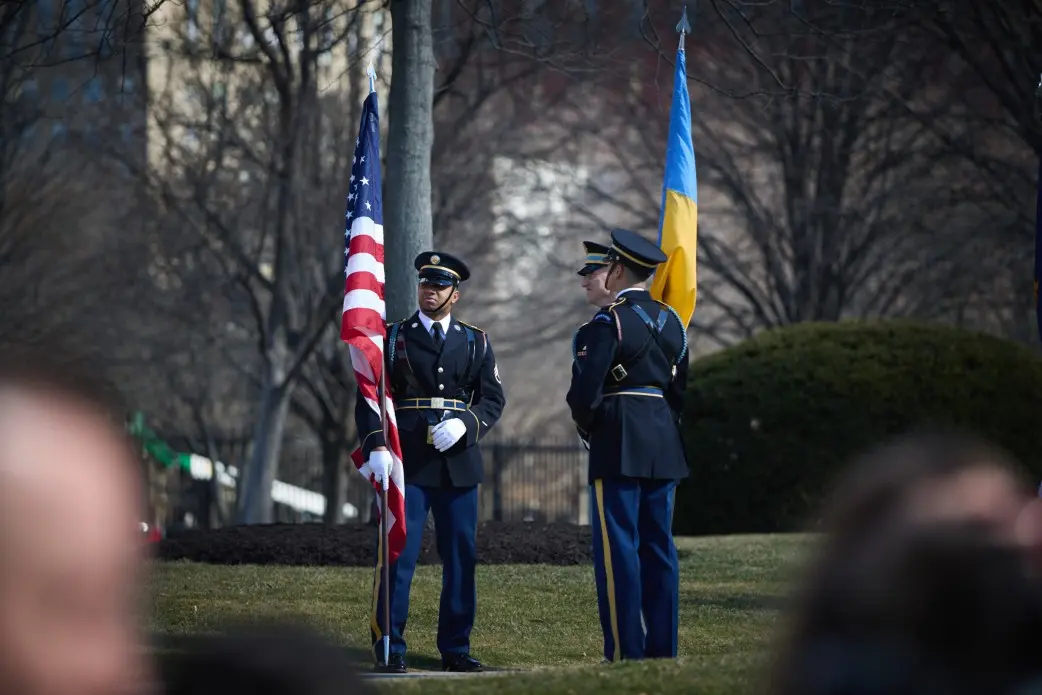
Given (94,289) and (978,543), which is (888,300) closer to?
(94,289)

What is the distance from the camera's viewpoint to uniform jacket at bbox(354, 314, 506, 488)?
8266 mm

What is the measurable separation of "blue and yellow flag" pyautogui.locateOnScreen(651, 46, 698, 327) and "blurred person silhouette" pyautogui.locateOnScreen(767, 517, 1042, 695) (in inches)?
312

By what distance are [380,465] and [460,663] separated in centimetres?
111

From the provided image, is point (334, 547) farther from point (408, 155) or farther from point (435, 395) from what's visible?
point (435, 395)

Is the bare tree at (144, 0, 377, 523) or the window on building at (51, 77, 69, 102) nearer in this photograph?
the bare tree at (144, 0, 377, 523)

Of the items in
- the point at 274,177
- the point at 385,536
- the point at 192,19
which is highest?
the point at 192,19

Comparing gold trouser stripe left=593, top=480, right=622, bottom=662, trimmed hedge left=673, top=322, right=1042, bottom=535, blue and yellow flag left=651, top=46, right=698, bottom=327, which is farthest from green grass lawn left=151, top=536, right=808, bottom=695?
trimmed hedge left=673, top=322, right=1042, bottom=535

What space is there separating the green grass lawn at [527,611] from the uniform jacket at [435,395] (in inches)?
40.0

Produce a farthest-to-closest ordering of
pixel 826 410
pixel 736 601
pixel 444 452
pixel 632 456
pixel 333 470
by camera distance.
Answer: pixel 333 470 < pixel 826 410 < pixel 736 601 < pixel 444 452 < pixel 632 456

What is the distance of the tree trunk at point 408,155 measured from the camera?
1212 cm

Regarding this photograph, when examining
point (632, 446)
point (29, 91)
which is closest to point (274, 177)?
point (29, 91)

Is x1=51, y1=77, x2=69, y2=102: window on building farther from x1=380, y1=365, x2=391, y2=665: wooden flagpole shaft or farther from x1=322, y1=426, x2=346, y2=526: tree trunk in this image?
x1=380, y1=365, x2=391, y2=665: wooden flagpole shaft

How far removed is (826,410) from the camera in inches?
613

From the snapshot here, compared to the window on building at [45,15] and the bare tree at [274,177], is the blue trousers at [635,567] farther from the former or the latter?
Answer: the window on building at [45,15]
